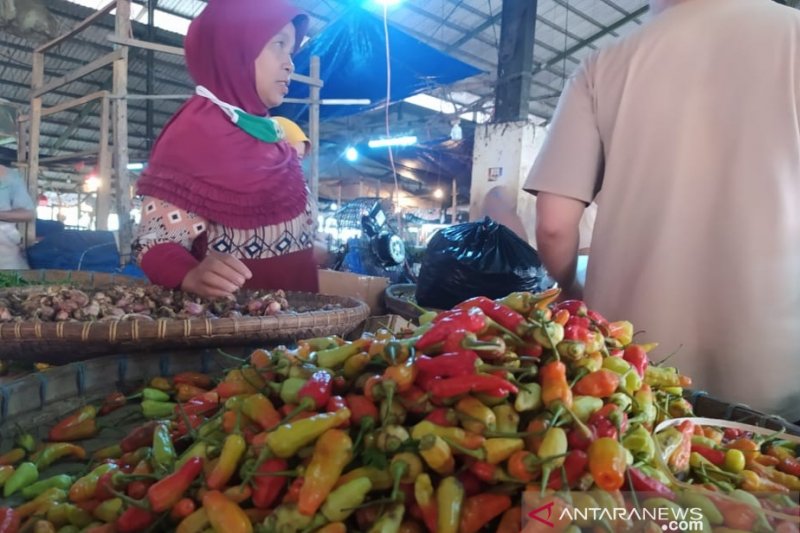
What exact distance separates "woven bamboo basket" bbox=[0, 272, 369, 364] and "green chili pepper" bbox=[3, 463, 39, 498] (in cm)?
38

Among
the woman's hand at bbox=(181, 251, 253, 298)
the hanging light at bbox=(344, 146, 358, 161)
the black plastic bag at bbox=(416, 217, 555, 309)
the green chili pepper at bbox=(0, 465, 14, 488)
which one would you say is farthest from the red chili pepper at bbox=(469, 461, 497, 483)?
the hanging light at bbox=(344, 146, 358, 161)

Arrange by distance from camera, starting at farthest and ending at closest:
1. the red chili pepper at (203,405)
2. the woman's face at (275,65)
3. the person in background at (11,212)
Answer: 1. the person in background at (11,212)
2. the woman's face at (275,65)
3. the red chili pepper at (203,405)

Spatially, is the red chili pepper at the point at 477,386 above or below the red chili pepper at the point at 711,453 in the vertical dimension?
above

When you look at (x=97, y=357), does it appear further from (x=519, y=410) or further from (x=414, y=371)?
(x=519, y=410)

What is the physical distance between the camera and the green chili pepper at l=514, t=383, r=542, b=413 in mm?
800

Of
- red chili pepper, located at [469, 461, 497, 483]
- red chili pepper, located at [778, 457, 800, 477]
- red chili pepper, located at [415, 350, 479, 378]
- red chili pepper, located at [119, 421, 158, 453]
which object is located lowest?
red chili pepper, located at [119, 421, 158, 453]

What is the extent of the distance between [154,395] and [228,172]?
36.1 inches

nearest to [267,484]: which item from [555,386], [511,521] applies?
[511,521]

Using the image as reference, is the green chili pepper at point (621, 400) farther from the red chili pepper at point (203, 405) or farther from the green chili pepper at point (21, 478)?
the green chili pepper at point (21, 478)

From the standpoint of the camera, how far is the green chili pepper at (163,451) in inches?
35.6

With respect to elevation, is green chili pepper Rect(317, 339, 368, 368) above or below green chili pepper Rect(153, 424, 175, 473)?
above

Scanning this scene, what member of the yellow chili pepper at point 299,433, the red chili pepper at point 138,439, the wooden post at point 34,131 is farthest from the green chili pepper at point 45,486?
the wooden post at point 34,131

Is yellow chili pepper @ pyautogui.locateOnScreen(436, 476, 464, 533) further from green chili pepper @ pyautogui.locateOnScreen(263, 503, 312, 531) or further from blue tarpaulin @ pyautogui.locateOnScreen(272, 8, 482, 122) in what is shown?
blue tarpaulin @ pyautogui.locateOnScreen(272, 8, 482, 122)

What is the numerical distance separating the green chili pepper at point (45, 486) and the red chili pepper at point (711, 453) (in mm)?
1174
